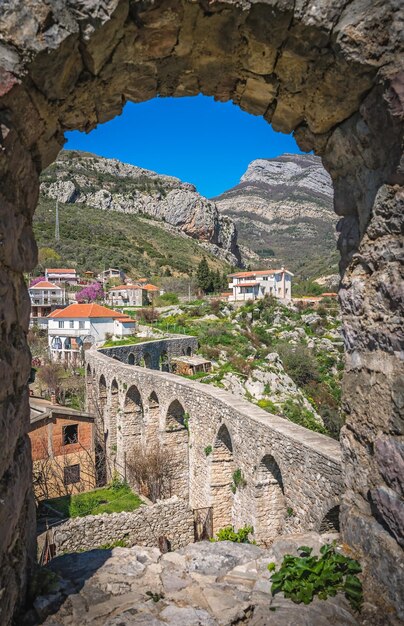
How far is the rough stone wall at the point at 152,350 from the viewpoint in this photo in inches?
994

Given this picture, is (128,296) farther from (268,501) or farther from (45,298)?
(268,501)

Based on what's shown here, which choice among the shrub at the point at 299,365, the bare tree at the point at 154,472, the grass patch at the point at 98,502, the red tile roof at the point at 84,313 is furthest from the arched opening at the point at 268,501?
the red tile roof at the point at 84,313

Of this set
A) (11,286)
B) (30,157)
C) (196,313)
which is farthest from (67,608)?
(196,313)

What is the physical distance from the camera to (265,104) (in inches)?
139

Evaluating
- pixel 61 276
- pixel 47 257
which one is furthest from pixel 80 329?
pixel 47 257

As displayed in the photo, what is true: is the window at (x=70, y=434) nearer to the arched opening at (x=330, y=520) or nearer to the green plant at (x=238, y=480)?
the green plant at (x=238, y=480)

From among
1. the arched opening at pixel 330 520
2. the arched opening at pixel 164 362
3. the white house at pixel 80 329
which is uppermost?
the white house at pixel 80 329

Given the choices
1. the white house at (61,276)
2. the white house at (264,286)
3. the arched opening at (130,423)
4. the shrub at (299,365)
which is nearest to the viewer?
the arched opening at (130,423)

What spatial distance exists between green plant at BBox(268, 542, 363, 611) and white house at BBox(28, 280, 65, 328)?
40501 millimetres

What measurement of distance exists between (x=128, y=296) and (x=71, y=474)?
32228 millimetres

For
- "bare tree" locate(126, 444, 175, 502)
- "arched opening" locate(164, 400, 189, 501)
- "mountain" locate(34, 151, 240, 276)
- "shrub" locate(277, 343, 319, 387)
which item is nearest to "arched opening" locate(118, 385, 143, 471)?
"bare tree" locate(126, 444, 175, 502)

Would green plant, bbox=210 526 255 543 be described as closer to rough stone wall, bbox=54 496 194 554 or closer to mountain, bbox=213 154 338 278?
rough stone wall, bbox=54 496 194 554

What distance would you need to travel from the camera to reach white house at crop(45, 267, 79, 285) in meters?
48.6

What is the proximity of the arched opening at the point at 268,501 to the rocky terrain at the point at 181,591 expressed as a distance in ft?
17.9
